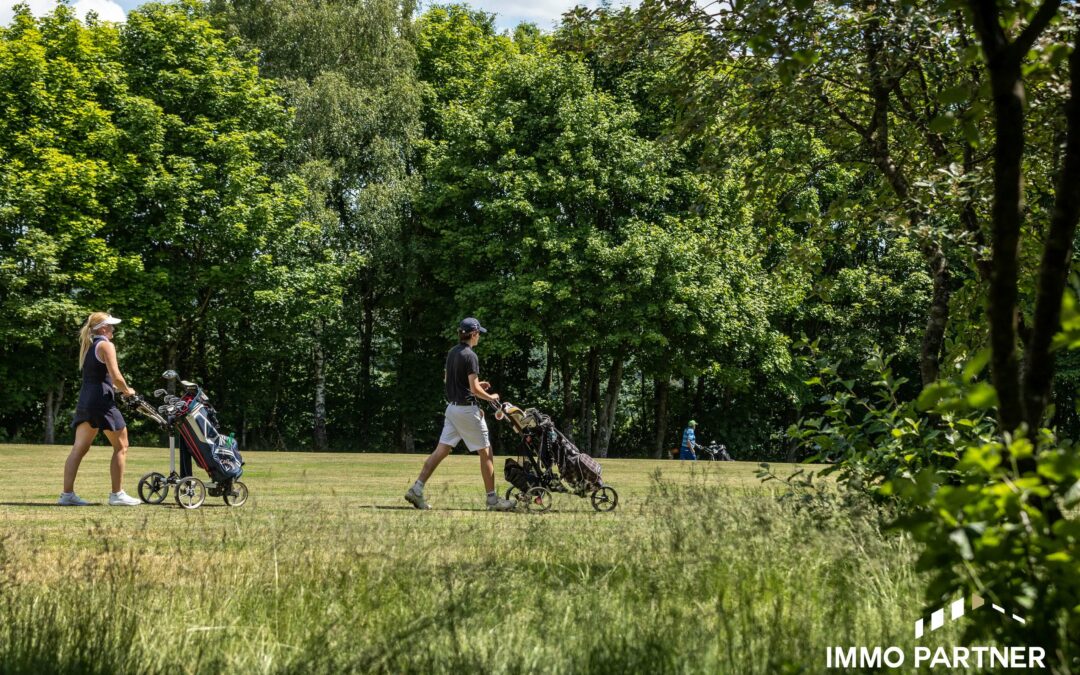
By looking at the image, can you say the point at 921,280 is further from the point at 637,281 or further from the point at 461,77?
the point at 461,77

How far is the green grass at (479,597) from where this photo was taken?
4535 mm

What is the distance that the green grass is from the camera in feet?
14.9

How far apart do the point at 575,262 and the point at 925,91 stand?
25.8 m

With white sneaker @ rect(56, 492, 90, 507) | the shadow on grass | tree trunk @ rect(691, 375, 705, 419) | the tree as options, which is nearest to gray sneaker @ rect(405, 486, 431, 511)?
the shadow on grass

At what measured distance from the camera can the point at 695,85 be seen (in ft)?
29.7

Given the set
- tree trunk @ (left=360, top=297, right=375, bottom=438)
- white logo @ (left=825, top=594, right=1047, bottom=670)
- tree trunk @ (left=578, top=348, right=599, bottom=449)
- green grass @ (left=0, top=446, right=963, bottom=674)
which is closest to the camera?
white logo @ (left=825, top=594, right=1047, bottom=670)


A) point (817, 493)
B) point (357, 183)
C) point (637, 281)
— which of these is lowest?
point (817, 493)

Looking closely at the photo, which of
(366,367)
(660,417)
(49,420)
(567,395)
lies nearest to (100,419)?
(49,420)

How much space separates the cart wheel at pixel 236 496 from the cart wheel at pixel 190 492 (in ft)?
0.88

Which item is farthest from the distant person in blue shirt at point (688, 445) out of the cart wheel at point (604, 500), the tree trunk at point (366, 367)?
the cart wheel at point (604, 500)

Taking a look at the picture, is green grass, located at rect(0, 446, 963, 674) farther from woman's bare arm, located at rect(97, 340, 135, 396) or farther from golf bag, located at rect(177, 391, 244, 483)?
golf bag, located at rect(177, 391, 244, 483)

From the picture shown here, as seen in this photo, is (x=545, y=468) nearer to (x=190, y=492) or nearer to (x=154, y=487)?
(x=190, y=492)

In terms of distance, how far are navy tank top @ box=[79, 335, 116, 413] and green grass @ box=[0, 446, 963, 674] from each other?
361 cm

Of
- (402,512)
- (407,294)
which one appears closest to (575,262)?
(407,294)
